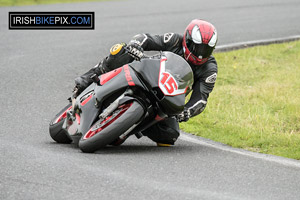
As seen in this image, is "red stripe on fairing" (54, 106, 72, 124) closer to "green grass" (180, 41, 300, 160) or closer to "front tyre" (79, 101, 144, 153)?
"front tyre" (79, 101, 144, 153)

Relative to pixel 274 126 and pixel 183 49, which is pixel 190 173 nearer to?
pixel 183 49

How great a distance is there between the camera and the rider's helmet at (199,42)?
7.02m

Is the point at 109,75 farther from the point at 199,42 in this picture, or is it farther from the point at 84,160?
the point at 199,42

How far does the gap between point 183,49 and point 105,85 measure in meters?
1.31

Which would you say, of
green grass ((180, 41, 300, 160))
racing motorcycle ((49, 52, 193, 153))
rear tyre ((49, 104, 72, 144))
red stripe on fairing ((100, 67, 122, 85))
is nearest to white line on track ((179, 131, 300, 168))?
green grass ((180, 41, 300, 160))

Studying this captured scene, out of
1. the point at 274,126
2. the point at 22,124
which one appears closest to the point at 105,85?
the point at 22,124

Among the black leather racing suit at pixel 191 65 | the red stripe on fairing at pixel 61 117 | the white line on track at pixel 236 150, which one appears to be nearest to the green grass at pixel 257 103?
the white line on track at pixel 236 150

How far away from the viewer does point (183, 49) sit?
7.24 m

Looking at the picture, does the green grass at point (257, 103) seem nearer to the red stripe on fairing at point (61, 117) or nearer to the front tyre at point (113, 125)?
the red stripe on fairing at point (61, 117)

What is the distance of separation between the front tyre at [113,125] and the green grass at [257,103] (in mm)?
1961

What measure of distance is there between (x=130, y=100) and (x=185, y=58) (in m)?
1.42

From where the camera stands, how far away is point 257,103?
955cm

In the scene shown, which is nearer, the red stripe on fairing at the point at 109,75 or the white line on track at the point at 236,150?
the red stripe on fairing at the point at 109,75

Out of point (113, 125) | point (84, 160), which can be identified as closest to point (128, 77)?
point (113, 125)
